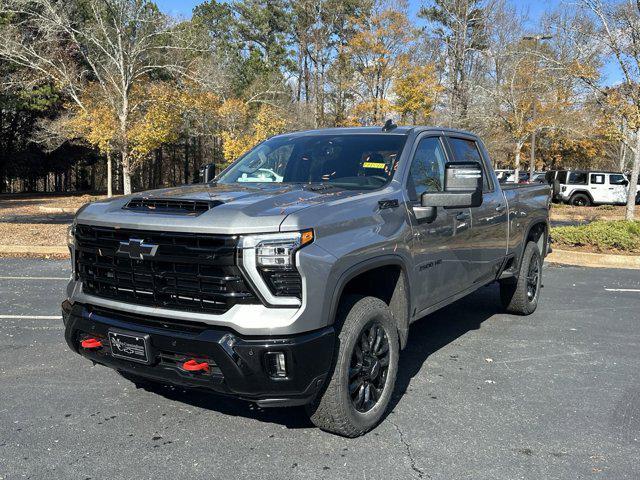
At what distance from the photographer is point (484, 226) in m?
5.08

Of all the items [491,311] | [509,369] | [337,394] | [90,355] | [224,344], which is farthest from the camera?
[491,311]

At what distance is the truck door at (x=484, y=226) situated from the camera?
490cm

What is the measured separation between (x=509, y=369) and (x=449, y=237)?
4.40ft

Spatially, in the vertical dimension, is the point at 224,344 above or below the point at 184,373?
above

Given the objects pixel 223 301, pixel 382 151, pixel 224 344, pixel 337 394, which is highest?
pixel 382 151

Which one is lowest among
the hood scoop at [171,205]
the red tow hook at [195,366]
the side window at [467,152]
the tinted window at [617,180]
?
the red tow hook at [195,366]

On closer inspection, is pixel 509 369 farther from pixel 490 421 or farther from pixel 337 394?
pixel 337 394

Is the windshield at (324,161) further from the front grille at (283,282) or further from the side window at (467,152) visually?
the front grille at (283,282)

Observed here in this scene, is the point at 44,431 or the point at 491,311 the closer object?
the point at 44,431

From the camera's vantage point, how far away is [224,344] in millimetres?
2941

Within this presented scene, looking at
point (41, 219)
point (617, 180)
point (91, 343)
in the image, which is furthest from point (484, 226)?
point (617, 180)

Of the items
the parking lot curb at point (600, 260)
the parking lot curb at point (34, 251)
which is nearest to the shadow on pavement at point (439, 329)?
the parking lot curb at point (600, 260)

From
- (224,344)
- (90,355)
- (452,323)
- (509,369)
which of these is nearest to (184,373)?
(224,344)

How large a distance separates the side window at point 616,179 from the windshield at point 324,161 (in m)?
27.4
